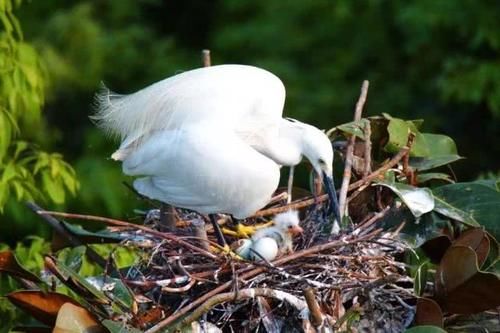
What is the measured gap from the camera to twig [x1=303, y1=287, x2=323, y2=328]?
373 cm

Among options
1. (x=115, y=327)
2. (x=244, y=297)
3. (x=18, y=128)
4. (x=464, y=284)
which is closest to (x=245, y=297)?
(x=244, y=297)

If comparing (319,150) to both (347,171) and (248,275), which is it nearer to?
(347,171)

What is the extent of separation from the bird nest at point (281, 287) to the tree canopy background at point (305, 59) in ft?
16.0

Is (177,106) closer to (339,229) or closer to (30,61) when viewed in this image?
(339,229)

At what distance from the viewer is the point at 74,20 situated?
10961mm

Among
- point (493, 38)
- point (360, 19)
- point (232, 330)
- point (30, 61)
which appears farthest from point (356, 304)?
point (360, 19)

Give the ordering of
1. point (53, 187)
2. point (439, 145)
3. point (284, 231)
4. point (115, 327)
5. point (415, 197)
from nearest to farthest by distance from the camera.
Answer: point (115, 327)
point (415, 197)
point (284, 231)
point (439, 145)
point (53, 187)

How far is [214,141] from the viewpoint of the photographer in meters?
4.25

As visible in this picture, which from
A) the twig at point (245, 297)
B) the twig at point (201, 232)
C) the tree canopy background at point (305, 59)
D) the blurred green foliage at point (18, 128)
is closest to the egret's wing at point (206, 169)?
the twig at point (201, 232)

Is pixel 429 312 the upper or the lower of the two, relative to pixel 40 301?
lower

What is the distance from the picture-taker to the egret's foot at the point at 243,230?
480 cm

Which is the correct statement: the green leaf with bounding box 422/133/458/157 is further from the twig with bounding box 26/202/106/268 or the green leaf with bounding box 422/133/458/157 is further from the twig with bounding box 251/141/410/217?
the twig with bounding box 26/202/106/268

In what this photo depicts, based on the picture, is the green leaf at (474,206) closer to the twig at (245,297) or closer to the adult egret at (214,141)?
the adult egret at (214,141)

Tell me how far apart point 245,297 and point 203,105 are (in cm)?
77
